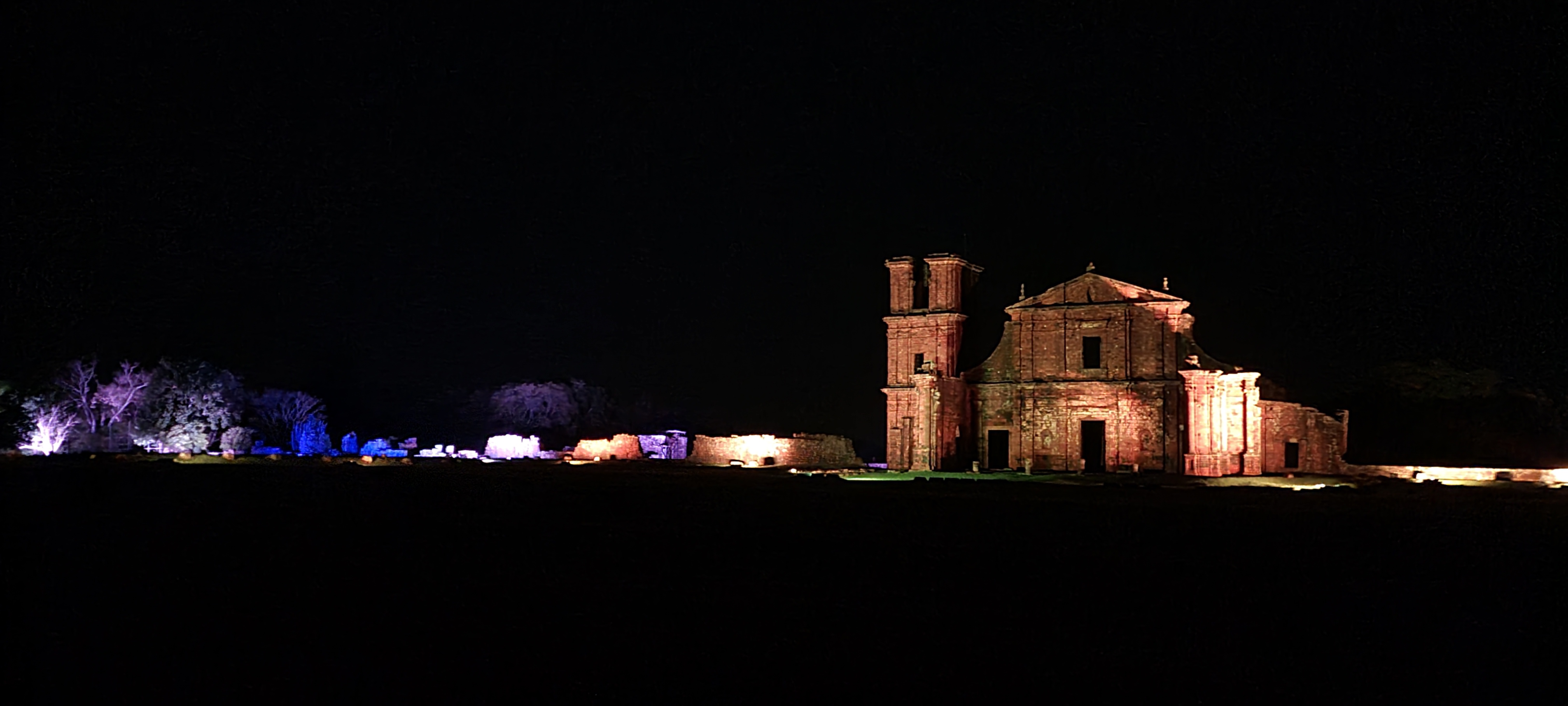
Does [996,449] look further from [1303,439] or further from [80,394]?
[80,394]

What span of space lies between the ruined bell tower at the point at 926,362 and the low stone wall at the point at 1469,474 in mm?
12656

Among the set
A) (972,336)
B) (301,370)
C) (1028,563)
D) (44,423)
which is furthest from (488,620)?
(301,370)

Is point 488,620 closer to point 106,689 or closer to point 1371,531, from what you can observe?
point 106,689

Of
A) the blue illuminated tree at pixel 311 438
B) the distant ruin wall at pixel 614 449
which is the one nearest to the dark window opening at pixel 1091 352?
the distant ruin wall at pixel 614 449

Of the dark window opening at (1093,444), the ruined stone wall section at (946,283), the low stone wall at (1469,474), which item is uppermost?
the ruined stone wall section at (946,283)

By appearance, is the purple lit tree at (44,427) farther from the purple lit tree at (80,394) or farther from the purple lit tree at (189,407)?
the purple lit tree at (189,407)

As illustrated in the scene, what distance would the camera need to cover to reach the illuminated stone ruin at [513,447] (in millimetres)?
53062

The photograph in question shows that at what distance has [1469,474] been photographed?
3166 centimetres

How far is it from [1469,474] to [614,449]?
103 ft

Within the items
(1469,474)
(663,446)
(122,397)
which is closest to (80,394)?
(122,397)

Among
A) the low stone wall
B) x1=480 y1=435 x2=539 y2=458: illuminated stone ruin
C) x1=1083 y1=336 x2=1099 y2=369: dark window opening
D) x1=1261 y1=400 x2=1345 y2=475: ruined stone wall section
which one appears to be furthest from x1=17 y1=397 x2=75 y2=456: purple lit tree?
the low stone wall

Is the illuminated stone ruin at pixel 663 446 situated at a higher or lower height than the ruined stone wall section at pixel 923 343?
lower

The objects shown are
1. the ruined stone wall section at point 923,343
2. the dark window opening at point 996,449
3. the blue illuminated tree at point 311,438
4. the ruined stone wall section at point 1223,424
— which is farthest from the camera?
the blue illuminated tree at point 311,438

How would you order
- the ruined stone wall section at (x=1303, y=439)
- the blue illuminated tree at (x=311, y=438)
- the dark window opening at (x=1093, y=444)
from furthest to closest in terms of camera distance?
the blue illuminated tree at (x=311, y=438)
the dark window opening at (x=1093, y=444)
the ruined stone wall section at (x=1303, y=439)
